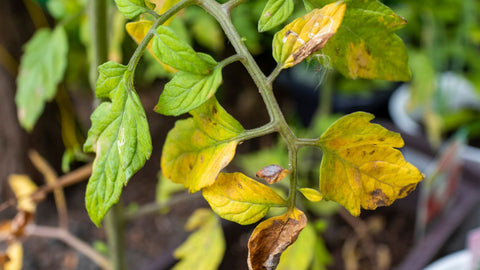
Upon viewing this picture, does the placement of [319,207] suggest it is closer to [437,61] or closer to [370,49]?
[437,61]

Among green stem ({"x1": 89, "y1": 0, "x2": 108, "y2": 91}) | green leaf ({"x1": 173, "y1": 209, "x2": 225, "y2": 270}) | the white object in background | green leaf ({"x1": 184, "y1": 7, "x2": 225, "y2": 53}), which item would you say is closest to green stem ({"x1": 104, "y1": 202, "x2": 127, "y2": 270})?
green leaf ({"x1": 173, "y1": 209, "x2": 225, "y2": 270})

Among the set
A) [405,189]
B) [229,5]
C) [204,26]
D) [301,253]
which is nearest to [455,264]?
[301,253]

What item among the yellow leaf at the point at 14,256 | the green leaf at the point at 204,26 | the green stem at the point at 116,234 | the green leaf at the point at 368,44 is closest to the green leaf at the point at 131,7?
the green leaf at the point at 368,44

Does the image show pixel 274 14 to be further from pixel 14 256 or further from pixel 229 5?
pixel 14 256

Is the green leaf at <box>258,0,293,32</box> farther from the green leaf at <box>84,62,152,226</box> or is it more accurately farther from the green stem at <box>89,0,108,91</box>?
the green stem at <box>89,0,108,91</box>

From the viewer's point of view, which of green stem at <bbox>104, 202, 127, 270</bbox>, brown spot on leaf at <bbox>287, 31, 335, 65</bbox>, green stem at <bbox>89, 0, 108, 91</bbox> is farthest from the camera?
Result: green stem at <bbox>104, 202, 127, 270</bbox>
